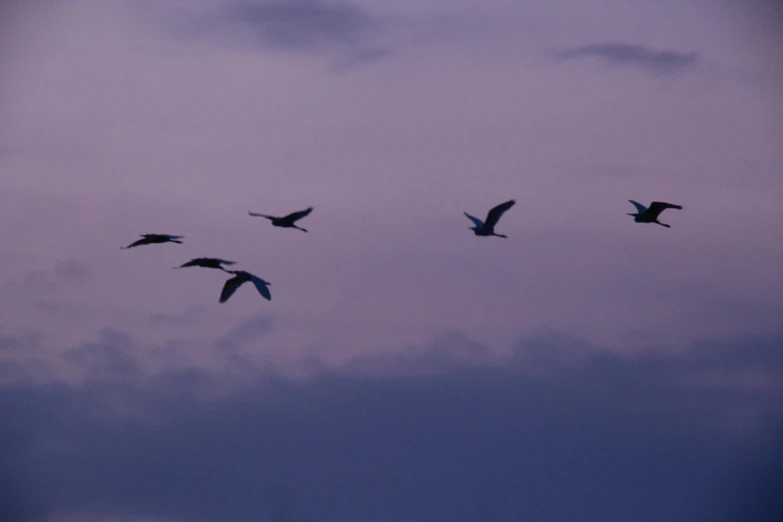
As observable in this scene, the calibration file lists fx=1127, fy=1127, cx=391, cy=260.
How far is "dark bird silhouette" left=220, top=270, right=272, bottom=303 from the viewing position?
65.2m

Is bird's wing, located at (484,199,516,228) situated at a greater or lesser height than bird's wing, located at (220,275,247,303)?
greater

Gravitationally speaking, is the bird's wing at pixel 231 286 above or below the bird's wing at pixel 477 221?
below

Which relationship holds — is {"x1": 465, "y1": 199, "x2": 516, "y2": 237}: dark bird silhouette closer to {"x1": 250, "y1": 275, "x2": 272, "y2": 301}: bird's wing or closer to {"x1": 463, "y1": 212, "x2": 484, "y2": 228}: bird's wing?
{"x1": 463, "y1": 212, "x2": 484, "y2": 228}: bird's wing

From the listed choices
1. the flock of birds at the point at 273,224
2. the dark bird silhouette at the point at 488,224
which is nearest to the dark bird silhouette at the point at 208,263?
the flock of birds at the point at 273,224

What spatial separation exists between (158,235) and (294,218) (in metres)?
8.68

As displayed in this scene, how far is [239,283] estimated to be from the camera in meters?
67.2

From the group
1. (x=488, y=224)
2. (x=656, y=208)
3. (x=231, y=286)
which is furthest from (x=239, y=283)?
(x=656, y=208)

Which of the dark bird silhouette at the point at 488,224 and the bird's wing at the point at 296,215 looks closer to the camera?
the bird's wing at the point at 296,215

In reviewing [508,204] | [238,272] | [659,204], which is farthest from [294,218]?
[659,204]

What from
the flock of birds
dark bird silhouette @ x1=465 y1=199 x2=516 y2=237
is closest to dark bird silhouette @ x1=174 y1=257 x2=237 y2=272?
the flock of birds

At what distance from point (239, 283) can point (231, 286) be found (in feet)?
1.78

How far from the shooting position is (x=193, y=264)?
68.9 meters

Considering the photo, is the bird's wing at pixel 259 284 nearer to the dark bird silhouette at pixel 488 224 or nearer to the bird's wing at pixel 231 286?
the bird's wing at pixel 231 286

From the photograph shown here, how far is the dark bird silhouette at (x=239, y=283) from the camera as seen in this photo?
65.2 meters
